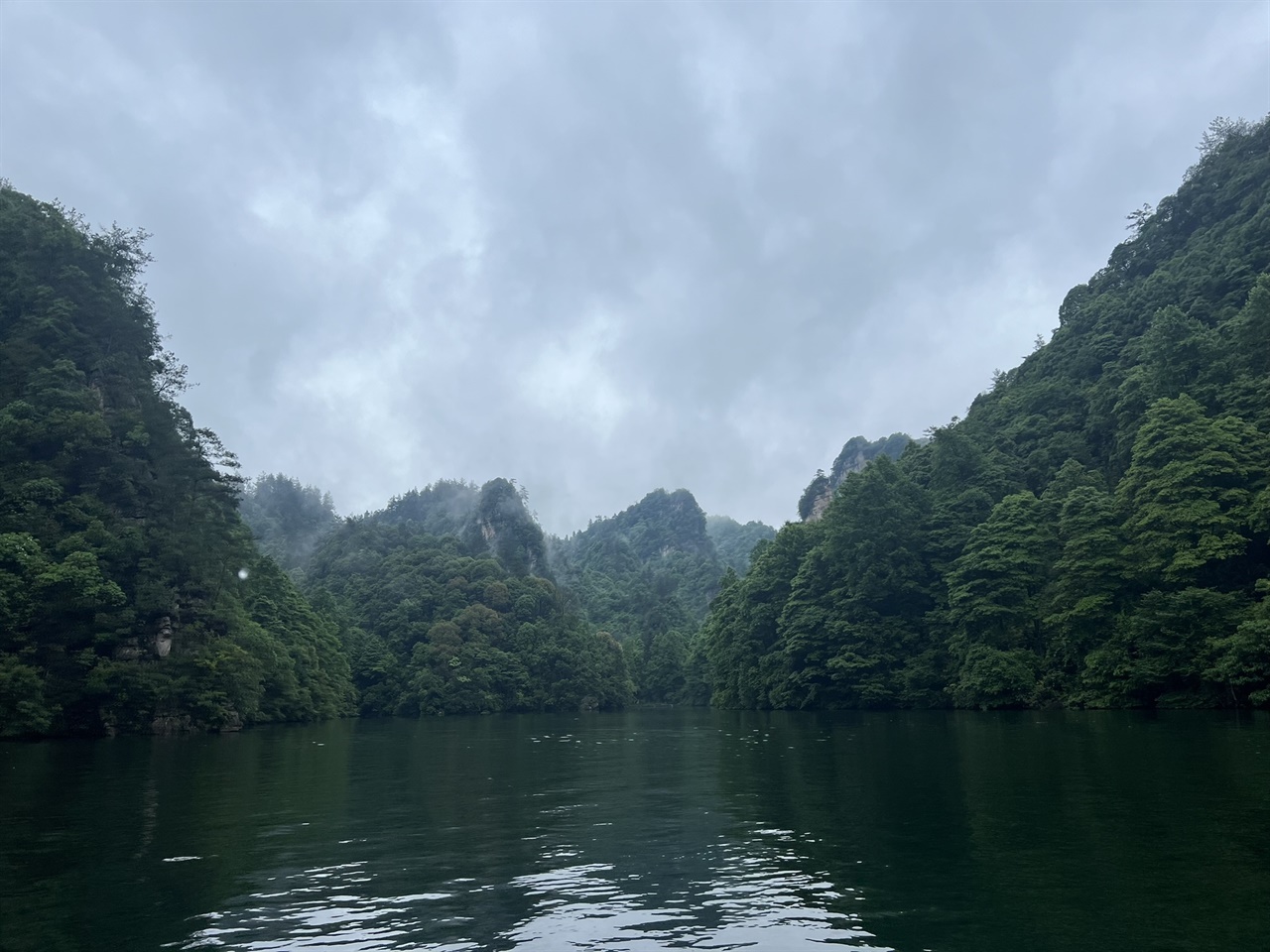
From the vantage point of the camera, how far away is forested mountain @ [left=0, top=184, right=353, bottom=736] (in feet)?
167

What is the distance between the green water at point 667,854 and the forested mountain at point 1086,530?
23.5m

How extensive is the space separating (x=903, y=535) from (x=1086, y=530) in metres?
21.7

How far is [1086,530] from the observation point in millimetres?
57062

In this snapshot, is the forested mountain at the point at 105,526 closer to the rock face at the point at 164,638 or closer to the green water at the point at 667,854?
the rock face at the point at 164,638

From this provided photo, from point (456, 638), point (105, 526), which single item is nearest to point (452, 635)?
point (456, 638)

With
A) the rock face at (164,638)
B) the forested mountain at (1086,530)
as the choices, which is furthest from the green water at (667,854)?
the rock face at (164,638)

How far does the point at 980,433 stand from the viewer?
3344 inches

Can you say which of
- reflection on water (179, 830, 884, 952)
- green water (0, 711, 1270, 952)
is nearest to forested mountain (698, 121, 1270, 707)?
green water (0, 711, 1270, 952)

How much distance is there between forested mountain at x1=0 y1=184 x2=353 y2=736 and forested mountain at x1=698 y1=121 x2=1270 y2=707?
47.5 metres

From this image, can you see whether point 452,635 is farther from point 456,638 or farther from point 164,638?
point 164,638

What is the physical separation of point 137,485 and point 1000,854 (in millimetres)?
63442

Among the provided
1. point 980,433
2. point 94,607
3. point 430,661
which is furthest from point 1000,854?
point 430,661

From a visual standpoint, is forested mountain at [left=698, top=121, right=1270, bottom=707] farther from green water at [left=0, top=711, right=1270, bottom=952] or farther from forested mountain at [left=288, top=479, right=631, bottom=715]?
forested mountain at [left=288, top=479, right=631, bottom=715]

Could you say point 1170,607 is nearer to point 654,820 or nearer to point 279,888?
point 654,820
